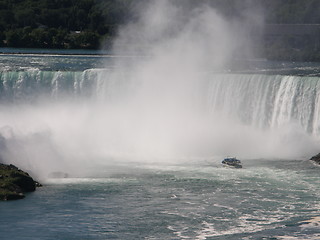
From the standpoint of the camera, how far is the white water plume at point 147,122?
53969 millimetres

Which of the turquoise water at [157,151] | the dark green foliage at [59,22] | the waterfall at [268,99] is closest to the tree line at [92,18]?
the dark green foliage at [59,22]

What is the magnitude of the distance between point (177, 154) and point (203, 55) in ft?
82.9

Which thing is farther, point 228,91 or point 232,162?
point 228,91

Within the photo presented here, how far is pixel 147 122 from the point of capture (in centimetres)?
6216

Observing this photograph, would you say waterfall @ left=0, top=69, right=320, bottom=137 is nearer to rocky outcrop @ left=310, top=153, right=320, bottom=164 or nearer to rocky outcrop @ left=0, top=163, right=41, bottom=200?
rocky outcrop @ left=310, top=153, right=320, bottom=164

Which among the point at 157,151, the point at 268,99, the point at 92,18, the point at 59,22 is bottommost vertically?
the point at 157,151

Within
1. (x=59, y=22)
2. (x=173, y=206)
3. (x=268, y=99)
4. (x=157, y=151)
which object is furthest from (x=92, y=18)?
(x=173, y=206)

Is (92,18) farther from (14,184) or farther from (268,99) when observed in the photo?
(14,184)

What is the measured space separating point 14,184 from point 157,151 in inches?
591

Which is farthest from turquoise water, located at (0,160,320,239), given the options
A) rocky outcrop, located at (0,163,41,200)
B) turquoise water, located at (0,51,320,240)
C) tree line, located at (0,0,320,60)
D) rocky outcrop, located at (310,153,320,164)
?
tree line, located at (0,0,320,60)

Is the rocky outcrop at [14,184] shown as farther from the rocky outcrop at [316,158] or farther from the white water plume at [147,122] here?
the rocky outcrop at [316,158]

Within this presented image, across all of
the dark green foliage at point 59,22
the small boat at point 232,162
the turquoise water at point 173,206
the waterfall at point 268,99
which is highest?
the dark green foliage at point 59,22

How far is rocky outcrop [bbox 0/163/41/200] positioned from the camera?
138 feet

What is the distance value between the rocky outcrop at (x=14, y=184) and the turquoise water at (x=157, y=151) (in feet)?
2.09
